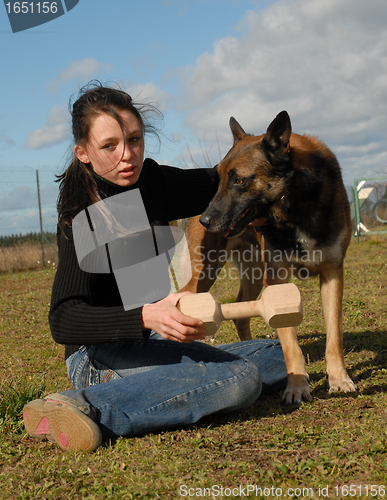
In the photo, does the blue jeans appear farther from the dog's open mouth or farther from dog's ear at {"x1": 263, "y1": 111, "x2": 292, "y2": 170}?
dog's ear at {"x1": 263, "y1": 111, "x2": 292, "y2": 170}

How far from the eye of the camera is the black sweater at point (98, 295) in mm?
2160

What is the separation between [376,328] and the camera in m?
4.18

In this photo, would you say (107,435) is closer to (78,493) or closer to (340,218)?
(78,493)

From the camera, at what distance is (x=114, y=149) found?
247cm

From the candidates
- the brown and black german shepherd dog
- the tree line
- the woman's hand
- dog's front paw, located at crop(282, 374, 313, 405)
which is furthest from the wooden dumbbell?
the tree line

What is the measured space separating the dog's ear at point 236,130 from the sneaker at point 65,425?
8.77 ft

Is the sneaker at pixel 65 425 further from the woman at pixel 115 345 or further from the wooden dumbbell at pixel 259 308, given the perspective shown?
the wooden dumbbell at pixel 259 308

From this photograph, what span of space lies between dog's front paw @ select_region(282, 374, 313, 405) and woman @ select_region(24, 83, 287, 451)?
0.15 metres

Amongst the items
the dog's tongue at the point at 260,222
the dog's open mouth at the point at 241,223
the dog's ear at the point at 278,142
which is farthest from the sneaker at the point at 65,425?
the dog's ear at the point at 278,142

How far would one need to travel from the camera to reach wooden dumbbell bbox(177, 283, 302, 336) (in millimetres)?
1969

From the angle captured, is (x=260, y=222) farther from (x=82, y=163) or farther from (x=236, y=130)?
(x=82, y=163)

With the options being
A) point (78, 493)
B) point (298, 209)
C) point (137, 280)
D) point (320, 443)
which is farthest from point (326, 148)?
point (78, 493)

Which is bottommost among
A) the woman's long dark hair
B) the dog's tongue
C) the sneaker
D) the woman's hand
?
the sneaker

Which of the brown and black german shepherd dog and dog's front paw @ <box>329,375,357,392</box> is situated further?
the brown and black german shepherd dog
